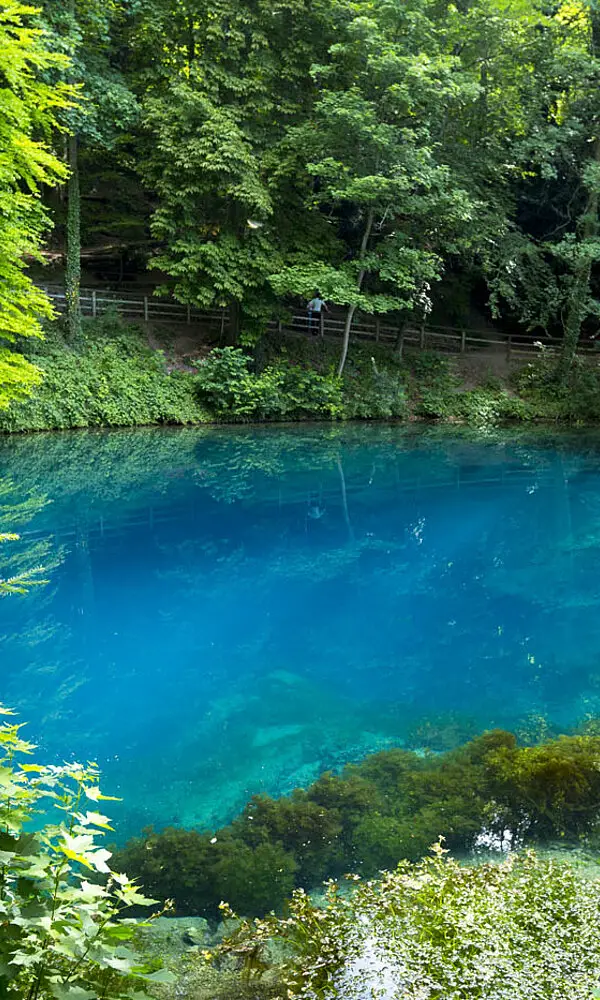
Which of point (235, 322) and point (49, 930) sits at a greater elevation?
point (235, 322)

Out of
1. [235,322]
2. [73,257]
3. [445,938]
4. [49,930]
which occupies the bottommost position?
[445,938]

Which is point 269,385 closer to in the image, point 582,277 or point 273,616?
point 582,277

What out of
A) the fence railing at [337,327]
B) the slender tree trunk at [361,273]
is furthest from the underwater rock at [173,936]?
the slender tree trunk at [361,273]

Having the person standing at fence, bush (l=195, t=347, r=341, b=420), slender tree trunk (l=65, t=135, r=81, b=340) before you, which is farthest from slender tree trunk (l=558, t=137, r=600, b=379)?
slender tree trunk (l=65, t=135, r=81, b=340)

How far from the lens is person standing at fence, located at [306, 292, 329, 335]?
25.2 meters

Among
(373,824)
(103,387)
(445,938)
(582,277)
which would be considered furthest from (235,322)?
(445,938)

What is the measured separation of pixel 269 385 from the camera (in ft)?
70.5

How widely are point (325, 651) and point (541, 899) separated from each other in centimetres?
407

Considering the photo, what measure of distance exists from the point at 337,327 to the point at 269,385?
21.5 feet

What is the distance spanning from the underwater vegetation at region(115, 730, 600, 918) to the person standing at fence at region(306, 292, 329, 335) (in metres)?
21.4

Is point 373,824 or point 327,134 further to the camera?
point 327,134

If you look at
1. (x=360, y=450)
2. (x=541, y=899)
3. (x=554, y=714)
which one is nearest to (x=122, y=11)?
(x=360, y=450)

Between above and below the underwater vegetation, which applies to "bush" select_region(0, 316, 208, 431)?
above

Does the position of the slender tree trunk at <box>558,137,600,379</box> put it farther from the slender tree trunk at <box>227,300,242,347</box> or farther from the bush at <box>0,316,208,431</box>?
the bush at <box>0,316,208,431</box>
